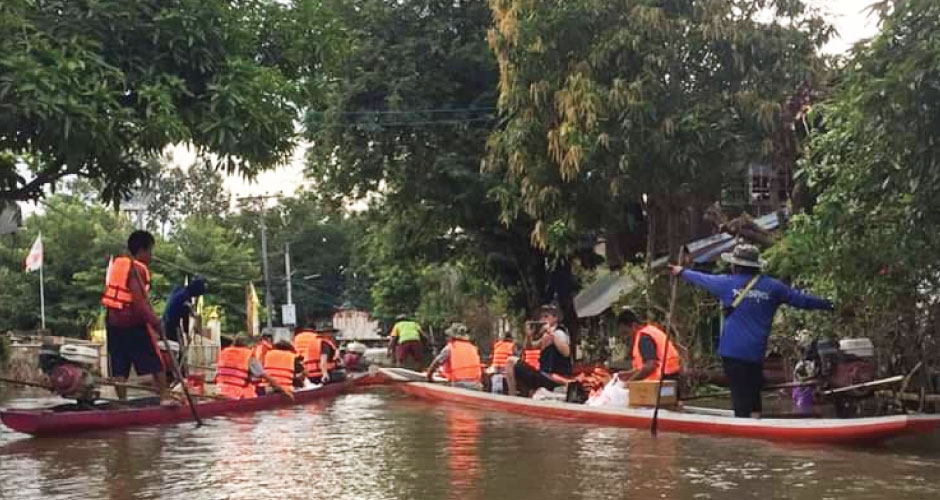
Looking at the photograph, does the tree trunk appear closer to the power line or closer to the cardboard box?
the power line

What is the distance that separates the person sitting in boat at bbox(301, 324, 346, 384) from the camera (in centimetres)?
1788

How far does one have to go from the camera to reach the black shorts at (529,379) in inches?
516

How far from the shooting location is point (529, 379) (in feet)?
43.7

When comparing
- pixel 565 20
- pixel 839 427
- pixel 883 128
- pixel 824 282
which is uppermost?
pixel 565 20

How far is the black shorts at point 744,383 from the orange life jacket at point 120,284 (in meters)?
5.58

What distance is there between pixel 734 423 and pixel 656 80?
636cm

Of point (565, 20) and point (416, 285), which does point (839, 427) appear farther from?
point (416, 285)

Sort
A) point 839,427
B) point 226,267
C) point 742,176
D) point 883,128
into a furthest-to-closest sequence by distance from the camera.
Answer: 1. point 226,267
2. point 742,176
3. point 839,427
4. point 883,128

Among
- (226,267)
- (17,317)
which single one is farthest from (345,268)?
(17,317)

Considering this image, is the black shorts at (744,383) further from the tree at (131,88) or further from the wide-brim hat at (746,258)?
the tree at (131,88)

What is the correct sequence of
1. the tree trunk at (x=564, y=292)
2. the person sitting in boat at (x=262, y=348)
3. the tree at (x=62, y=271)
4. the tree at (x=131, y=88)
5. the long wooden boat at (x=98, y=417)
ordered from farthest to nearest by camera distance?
the tree at (x=62, y=271)
the tree trunk at (x=564, y=292)
the person sitting in boat at (x=262, y=348)
the long wooden boat at (x=98, y=417)
the tree at (x=131, y=88)

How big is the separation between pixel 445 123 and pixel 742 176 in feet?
24.6

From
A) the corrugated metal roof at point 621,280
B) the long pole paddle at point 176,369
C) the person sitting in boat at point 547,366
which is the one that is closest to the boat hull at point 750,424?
the person sitting in boat at point 547,366

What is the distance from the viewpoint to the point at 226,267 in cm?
4028
